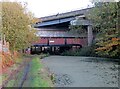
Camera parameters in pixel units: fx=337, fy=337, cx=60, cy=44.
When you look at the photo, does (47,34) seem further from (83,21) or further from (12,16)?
(12,16)

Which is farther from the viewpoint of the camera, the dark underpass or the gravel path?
the dark underpass

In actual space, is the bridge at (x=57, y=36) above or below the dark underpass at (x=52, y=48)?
above

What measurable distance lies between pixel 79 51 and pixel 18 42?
26.9 meters

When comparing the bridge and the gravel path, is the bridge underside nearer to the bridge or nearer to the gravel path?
the bridge

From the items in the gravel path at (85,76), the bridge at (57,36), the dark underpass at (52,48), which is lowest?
the gravel path at (85,76)

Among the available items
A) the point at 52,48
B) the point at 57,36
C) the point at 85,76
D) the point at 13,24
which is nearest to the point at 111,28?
the point at 85,76

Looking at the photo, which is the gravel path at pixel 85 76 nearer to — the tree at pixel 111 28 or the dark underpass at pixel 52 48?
the tree at pixel 111 28

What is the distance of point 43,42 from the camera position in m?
72.4

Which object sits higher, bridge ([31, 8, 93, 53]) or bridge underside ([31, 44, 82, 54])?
bridge ([31, 8, 93, 53])

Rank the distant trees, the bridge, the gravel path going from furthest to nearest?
the bridge
the distant trees
the gravel path

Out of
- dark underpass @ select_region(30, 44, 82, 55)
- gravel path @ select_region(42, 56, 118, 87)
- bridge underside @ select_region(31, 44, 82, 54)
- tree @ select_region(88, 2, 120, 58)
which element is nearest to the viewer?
gravel path @ select_region(42, 56, 118, 87)

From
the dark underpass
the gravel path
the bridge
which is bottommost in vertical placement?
the gravel path

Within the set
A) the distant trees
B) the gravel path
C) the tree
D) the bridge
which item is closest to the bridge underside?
the bridge

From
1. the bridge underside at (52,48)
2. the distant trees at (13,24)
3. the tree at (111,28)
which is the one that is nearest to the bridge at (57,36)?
the bridge underside at (52,48)
